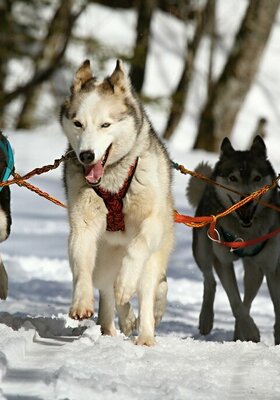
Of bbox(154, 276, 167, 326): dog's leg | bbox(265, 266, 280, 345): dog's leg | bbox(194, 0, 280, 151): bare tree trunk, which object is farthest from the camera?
bbox(194, 0, 280, 151): bare tree trunk

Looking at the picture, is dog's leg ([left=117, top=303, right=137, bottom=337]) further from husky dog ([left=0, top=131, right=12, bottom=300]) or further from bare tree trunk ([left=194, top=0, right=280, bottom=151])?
bare tree trunk ([left=194, top=0, right=280, bottom=151])

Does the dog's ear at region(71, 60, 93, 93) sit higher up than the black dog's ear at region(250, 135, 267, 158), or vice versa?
the black dog's ear at region(250, 135, 267, 158)

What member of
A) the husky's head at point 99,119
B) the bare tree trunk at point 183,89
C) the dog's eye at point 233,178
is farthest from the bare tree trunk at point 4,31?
the husky's head at point 99,119

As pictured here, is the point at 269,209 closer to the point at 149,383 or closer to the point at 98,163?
the point at 98,163

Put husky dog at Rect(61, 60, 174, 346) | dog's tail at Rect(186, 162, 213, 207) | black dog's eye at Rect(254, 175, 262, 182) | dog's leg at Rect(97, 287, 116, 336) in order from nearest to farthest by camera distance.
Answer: husky dog at Rect(61, 60, 174, 346)
dog's leg at Rect(97, 287, 116, 336)
black dog's eye at Rect(254, 175, 262, 182)
dog's tail at Rect(186, 162, 213, 207)

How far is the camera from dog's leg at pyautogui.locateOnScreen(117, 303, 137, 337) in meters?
5.18

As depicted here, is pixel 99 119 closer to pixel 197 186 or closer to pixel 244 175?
pixel 244 175

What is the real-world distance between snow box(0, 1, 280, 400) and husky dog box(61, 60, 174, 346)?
11.7 inches

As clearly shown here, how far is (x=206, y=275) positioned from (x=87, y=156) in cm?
258

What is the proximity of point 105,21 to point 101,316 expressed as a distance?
20.6 meters

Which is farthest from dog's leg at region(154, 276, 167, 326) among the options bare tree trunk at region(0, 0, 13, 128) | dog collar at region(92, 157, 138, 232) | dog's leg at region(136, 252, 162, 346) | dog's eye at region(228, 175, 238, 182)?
bare tree trunk at region(0, 0, 13, 128)

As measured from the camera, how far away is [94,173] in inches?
175

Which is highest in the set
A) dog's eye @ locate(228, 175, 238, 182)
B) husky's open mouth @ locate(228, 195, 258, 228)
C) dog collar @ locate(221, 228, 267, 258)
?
dog's eye @ locate(228, 175, 238, 182)

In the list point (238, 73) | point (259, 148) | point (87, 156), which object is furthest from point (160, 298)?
point (238, 73)
